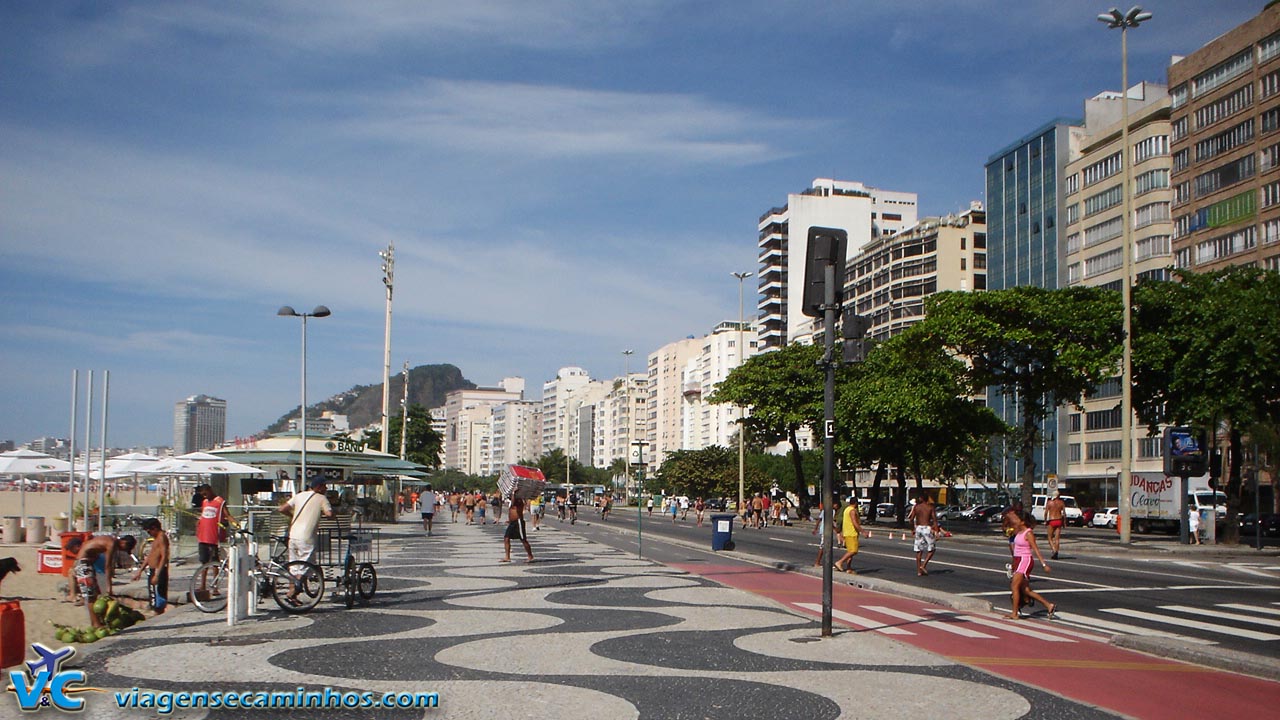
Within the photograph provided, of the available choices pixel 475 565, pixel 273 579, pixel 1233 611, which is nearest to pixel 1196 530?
pixel 1233 611

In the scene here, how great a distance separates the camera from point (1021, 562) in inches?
603

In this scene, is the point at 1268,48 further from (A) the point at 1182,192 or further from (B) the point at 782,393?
(B) the point at 782,393

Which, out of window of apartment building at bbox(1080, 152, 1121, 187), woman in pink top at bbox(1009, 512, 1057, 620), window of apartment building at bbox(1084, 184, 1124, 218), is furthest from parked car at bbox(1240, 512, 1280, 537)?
woman in pink top at bbox(1009, 512, 1057, 620)

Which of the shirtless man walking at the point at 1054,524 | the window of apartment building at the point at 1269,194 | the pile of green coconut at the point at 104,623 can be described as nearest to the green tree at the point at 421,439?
the shirtless man walking at the point at 1054,524

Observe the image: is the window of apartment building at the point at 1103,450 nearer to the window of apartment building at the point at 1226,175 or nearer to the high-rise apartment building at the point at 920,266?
the window of apartment building at the point at 1226,175

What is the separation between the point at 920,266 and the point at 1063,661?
10867cm

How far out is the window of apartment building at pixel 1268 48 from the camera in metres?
61.8

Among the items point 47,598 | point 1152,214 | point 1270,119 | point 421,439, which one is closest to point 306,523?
point 47,598

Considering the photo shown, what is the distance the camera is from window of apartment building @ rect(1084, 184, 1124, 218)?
81.8 metres

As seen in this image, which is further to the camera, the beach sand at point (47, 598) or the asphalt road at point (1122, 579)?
the asphalt road at point (1122, 579)

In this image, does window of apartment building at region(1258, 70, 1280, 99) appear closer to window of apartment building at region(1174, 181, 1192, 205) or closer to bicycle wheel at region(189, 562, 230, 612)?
window of apartment building at region(1174, 181, 1192, 205)

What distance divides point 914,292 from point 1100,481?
123 ft

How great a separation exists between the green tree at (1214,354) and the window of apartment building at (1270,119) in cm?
2601

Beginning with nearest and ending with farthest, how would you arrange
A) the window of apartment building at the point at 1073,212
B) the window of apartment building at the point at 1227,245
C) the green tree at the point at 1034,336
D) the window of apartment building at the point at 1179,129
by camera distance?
the green tree at the point at 1034,336
the window of apartment building at the point at 1227,245
the window of apartment building at the point at 1179,129
the window of apartment building at the point at 1073,212
